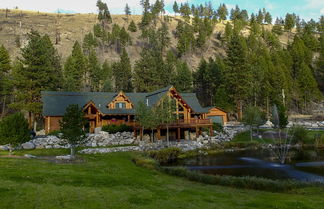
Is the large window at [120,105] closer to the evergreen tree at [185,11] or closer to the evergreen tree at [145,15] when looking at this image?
the evergreen tree at [145,15]

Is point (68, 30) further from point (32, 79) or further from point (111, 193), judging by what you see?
point (111, 193)

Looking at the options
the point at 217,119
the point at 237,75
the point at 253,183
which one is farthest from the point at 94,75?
the point at 253,183

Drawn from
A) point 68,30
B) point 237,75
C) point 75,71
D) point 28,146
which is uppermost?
point 68,30

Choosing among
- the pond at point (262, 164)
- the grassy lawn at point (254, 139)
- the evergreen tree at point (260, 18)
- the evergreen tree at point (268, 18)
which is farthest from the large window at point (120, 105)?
the evergreen tree at point (268, 18)

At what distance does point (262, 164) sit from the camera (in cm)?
2769

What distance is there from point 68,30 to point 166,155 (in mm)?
125126

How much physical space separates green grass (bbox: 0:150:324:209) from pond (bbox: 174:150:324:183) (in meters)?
6.55

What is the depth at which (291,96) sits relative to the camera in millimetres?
79875

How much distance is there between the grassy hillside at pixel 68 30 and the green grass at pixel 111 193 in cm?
9898

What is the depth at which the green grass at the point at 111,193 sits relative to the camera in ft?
39.4

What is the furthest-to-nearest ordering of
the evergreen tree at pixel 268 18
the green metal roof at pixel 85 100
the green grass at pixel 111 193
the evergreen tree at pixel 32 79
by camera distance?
the evergreen tree at pixel 268 18 → the evergreen tree at pixel 32 79 → the green metal roof at pixel 85 100 → the green grass at pixel 111 193

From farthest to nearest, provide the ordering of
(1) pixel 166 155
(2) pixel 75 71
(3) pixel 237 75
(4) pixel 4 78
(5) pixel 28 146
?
(2) pixel 75 71, (3) pixel 237 75, (4) pixel 4 78, (1) pixel 166 155, (5) pixel 28 146

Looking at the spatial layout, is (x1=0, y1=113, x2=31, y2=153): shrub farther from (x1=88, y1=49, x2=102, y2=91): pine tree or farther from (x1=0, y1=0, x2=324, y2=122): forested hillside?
(x1=88, y1=49, x2=102, y2=91): pine tree

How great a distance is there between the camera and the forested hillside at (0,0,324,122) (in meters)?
58.1
